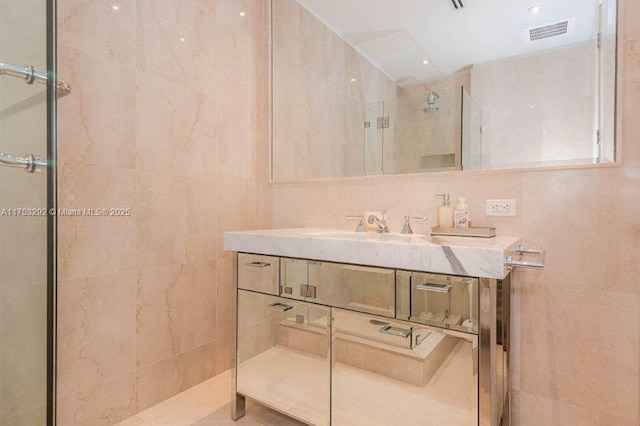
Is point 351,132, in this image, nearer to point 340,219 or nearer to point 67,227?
point 340,219

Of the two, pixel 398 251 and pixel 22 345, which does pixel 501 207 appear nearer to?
pixel 398 251

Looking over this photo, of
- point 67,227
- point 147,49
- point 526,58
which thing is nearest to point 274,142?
point 147,49

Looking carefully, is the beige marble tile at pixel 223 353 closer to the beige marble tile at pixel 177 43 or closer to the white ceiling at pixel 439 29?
the beige marble tile at pixel 177 43

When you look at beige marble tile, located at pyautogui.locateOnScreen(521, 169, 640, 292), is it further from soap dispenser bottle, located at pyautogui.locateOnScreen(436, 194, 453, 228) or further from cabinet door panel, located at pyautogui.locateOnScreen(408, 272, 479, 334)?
cabinet door panel, located at pyautogui.locateOnScreen(408, 272, 479, 334)

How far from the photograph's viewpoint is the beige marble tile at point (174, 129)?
1565 millimetres

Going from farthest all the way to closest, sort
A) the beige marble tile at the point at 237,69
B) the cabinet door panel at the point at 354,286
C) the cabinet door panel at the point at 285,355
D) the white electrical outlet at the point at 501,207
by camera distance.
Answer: the beige marble tile at the point at 237,69 < the white electrical outlet at the point at 501,207 < the cabinet door panel at the point at 285,355 < the cabinet door panel at the point at 354,286

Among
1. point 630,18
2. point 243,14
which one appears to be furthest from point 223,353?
point 630,18

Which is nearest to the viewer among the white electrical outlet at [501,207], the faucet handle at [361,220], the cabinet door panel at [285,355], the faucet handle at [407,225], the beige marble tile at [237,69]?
the cabinet door panel at [285,355]

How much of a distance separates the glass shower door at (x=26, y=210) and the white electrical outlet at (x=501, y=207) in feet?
5.28

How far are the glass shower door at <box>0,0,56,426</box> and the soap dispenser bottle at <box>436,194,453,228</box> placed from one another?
4.75 feet

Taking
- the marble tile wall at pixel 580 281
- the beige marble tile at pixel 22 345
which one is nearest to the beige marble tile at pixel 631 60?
the marble tile wall at pixel 580 281

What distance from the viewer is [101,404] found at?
143cm

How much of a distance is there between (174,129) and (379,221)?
3.66ft

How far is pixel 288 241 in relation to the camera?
1.35 metres
